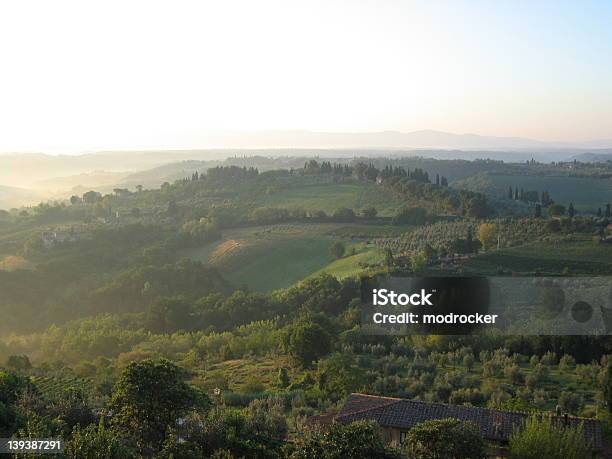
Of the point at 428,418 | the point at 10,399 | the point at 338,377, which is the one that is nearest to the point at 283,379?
the point at 338,377

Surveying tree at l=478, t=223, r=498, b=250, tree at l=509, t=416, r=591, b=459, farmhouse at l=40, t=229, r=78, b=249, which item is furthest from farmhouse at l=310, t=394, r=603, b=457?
farmhouse at l=40, t=229, r=78, b=249

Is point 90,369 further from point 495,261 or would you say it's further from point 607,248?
point 607,248

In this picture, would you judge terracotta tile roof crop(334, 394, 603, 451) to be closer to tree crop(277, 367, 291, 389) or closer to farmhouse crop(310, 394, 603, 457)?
farmhouse crop(310, 394, 603, 457)

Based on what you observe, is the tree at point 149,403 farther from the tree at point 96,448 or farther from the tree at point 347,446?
the tree at point 347,446

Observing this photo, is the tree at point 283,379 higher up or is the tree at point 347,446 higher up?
the tree at point 347,446

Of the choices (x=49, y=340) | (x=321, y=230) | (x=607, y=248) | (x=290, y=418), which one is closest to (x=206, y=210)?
(x=321, y=230)

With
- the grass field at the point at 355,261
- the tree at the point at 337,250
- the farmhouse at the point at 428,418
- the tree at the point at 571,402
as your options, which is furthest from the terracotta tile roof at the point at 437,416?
the tree at the point at 337,250
